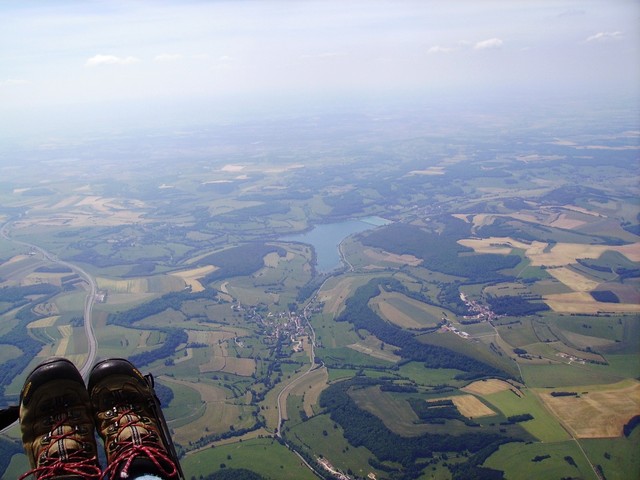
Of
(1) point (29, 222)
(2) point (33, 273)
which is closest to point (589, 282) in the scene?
(2) point (33, 273)

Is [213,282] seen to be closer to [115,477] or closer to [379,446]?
[379,446]

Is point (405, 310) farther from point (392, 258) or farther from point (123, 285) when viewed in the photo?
point (123, 285)

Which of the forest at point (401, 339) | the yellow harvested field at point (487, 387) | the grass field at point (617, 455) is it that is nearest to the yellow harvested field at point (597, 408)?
the grass field at point (617, 455)

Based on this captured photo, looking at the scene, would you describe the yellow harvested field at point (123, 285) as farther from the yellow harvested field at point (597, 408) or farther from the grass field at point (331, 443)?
the yellow harvested field at point (597, 408)

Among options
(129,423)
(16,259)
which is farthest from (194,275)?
(129,423)

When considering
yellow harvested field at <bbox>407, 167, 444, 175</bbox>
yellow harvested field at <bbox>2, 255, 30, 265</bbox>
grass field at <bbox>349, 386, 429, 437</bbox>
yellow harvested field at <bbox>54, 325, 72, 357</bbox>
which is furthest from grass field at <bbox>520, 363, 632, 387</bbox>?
yellow harvested field at <bbox>407, 167, 444, 175</bbox>

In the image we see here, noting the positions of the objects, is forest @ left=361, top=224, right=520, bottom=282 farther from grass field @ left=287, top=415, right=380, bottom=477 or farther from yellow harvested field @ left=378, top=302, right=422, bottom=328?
grass field @ left=287, top=415, right=380, bottom=477
